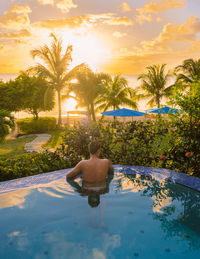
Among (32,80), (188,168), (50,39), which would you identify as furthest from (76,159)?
(50,39)

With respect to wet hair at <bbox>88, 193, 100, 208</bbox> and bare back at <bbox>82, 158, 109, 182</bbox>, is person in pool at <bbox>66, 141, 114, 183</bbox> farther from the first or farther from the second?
wet hair at <bbox>88, 193, 100, 208</bbox>

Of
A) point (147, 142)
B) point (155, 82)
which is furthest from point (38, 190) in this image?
point (155, 82)

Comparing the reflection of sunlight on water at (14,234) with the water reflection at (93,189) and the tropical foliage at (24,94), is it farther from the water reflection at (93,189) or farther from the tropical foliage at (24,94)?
the tropical foliage at (24,94)

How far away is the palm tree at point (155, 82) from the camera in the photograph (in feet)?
114

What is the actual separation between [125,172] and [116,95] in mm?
25135

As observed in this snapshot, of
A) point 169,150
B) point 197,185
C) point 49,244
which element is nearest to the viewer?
point 49,244

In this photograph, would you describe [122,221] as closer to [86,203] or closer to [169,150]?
[86,203]

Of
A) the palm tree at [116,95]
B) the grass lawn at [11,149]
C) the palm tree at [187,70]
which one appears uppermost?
the palm tree at [187,70]

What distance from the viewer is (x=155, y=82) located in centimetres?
3484

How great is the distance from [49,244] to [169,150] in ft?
12.5

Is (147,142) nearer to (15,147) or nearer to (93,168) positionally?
(93,168)

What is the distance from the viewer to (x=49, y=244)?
3.96 metres

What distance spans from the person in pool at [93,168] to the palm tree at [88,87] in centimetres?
2401

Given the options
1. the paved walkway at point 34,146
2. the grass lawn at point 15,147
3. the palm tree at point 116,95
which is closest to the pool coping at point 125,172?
the grass lawn at point 15,147
